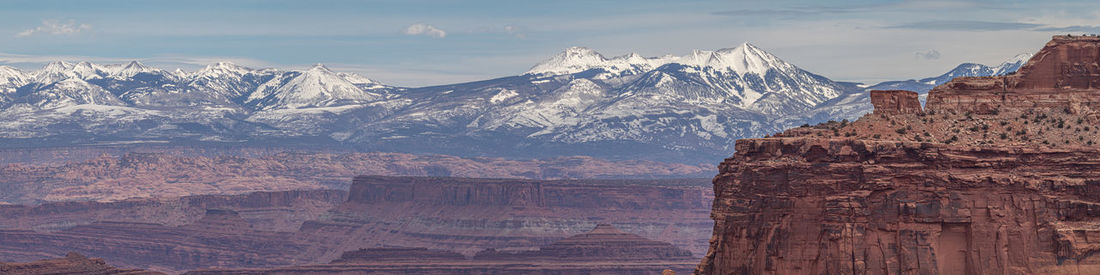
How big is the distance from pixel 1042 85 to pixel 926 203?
389 inches

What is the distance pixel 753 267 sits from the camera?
7244 cm

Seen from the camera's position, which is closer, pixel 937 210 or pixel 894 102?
pixel 937 210

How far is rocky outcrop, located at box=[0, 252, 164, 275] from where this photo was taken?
171125 millimetres

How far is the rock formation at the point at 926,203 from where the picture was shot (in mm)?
68312

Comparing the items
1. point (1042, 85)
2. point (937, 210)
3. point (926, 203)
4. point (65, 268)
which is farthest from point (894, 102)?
point (65, 268)

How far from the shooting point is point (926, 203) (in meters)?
68.8

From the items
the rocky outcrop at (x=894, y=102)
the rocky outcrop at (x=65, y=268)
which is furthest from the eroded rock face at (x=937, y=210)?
the rocky outcrop at (x=65, y=268)

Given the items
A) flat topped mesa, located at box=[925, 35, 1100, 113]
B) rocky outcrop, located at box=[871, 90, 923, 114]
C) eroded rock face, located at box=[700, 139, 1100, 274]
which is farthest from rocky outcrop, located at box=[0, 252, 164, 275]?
eroded rock face, located at box=[700, 139, 1100, 274]

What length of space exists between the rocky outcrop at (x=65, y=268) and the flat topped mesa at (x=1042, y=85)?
105221mm

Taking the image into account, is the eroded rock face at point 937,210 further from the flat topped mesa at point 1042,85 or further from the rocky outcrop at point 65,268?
the rocky outcrop at point 65,268

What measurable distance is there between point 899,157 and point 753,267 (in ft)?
19.6

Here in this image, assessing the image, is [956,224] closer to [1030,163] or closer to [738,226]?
[1030,163]

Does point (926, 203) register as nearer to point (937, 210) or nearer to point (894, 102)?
point (937, 210)

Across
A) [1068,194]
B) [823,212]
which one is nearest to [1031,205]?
[1068,194]
